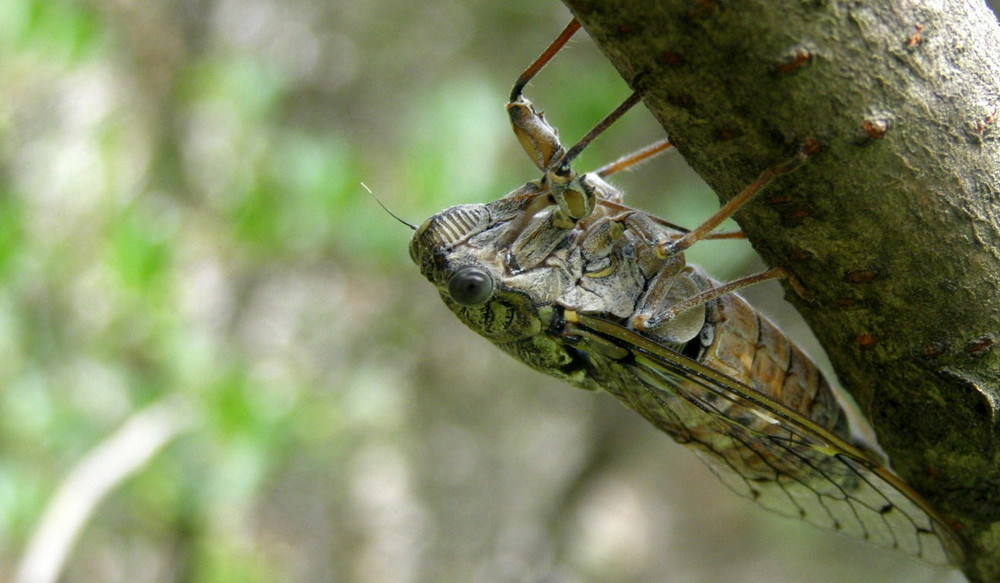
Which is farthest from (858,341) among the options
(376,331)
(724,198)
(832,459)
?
(376,331)

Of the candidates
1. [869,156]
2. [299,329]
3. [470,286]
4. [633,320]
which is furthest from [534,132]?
[299,329]

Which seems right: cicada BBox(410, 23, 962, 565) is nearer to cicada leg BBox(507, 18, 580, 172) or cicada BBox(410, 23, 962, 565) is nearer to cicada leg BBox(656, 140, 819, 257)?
cicada leg BBox(507, 18, 580, 172)

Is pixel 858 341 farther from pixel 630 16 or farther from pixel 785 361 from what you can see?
pixel 630 16

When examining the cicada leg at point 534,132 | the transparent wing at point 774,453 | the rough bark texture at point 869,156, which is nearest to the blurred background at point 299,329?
the transparent wing at point 774,453

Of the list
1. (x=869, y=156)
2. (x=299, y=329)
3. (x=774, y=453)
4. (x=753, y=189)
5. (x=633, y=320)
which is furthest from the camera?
(x=299, y=329)

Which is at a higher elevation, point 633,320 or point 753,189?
point 753,189

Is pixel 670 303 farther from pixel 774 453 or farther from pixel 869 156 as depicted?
pixel 869 156
